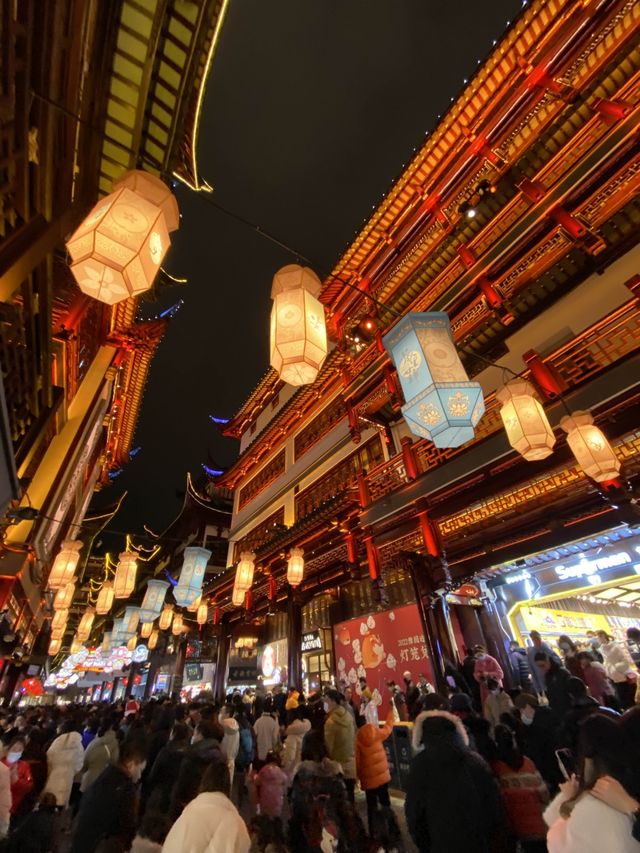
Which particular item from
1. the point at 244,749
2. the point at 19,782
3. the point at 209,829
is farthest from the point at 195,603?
the point at 209,829

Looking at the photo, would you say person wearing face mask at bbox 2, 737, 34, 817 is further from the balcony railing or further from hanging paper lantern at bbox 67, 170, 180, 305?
the balcony railing

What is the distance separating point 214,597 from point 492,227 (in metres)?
16.9

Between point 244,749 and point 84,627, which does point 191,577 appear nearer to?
point 244,749

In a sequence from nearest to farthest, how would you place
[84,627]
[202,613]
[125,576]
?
1. [125,576]
2. [202,613]
3. [84,627]

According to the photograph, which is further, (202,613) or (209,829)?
(202,613)

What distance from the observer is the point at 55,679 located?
34.2 m

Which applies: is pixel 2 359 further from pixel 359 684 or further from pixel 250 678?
pixel 250 678

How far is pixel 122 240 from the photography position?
12.0 feet

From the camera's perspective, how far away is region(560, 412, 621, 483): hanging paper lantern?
5.95 meters

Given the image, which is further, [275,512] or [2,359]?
[275,512]

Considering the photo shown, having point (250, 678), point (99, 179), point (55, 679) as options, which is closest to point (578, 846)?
point (99, 179)

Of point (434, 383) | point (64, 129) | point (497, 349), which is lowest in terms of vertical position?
point (434, 383)

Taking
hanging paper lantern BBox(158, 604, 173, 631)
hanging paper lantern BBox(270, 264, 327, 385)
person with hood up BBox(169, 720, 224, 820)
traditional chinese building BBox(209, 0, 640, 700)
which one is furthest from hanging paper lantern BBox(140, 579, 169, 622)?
hanging paper lantern BBox(270, 264, 327, 385)

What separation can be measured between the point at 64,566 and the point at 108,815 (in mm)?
11217
